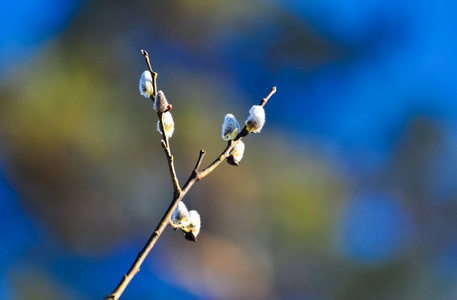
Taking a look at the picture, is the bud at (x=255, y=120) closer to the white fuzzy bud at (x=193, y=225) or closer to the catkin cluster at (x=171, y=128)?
the catkin cluster at (x=171, y=128)

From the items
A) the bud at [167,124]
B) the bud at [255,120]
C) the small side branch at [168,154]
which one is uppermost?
the bud at [255,120]

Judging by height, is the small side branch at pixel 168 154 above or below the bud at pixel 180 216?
above

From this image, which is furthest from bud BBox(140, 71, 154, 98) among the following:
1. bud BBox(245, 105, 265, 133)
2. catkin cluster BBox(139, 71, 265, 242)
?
bud BBox(245, 105, 265, 133)

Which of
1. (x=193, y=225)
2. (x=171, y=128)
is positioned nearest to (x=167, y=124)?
(x=171, y=128)

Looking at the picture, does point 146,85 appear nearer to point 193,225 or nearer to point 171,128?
point 171,128

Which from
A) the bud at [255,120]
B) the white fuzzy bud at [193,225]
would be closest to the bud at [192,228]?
the white fuzzy bud at [193,225]

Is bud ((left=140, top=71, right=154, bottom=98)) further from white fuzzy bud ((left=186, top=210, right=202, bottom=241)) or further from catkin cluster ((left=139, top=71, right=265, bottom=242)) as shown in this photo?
white fuzzy bud ((left=186, top=210, right=202, bottom=241))

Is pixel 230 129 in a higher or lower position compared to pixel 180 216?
higher

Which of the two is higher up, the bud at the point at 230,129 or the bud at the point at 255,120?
the bud at the point at 255,120

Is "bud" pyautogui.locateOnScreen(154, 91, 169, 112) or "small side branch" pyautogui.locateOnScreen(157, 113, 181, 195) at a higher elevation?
"bud" pyautogui.locateOnScreen(154, 91, 169, 112)

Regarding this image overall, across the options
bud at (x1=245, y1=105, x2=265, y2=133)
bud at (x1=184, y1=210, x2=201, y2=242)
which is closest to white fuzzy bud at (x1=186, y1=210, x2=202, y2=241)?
bud at (x1=184, y1=210, x2=201, y2=242)

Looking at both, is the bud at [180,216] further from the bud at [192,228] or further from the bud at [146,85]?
the bud at [146,85]

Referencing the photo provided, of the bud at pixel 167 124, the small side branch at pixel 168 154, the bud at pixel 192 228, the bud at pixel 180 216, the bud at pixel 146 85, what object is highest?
the bud at pixel 146 85

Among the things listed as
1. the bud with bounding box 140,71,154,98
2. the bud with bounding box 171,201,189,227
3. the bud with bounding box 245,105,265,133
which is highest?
the bud with bounding box 245,105,265,133
